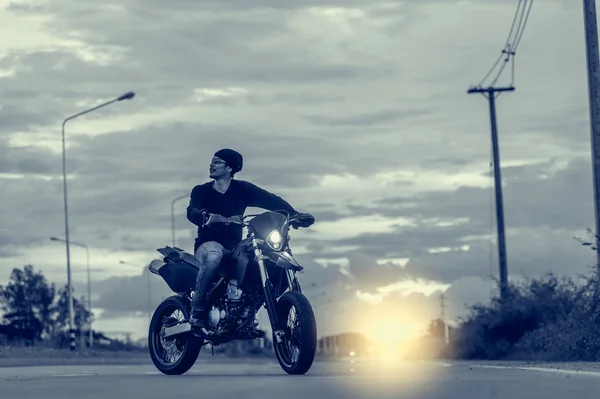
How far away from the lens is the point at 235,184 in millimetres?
13930

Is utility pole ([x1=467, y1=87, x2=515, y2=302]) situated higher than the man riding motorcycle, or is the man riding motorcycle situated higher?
utility pole ([x1=467, y1=87, x2=515, y2=302])

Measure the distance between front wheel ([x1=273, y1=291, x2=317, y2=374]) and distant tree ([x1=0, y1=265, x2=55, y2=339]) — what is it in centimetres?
12212

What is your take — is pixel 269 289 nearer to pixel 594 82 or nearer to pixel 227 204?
pixel 227 204

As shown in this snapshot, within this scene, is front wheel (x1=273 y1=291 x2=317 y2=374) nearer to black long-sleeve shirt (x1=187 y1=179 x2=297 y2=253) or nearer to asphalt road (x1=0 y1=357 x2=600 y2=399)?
asphalt road (x1=0 y1=357 x2=600 y2=399)

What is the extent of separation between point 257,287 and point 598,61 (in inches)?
682

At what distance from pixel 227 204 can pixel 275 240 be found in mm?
832

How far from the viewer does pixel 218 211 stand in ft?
45.1

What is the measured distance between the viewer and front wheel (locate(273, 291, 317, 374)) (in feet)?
42.1

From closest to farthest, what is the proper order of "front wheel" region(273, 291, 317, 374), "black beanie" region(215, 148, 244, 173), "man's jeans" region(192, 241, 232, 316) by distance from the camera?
1. "front wheel" region(273, 291, 317, 374)
2. "man's jeans" region(192, 241, 232, 316)
3. "black beanie" region(215, 148, 244, 173)

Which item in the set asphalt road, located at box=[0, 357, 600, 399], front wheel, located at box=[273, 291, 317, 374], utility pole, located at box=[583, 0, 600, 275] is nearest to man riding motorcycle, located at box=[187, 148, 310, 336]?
front wheel, located at box=[273, 291, 317, 374]

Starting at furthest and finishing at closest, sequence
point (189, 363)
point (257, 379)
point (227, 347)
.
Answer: point (227, 347) → point (189, 363) → point (257, 379)

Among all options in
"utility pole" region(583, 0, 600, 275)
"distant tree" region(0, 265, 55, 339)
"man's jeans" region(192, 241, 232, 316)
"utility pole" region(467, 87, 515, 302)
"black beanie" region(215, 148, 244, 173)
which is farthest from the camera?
"distant tree" region(0, 265, 55, 339)

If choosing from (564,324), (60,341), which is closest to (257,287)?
(564,324)

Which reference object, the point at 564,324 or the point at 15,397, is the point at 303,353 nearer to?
the point at 15,397
